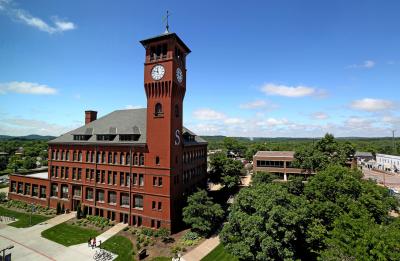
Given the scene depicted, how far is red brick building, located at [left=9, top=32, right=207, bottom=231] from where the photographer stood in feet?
133

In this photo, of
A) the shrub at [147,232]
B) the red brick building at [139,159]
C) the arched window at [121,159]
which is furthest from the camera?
the arched window at [121,159]

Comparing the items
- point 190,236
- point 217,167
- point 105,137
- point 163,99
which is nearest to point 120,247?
point 190,236

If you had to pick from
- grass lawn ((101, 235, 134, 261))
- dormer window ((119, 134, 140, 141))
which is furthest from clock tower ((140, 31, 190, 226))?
grass lawn ((101, 235, 134, 261))

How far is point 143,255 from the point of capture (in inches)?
1266

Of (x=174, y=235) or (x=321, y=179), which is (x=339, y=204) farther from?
(x=174, y=235)

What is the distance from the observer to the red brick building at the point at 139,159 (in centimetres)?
4044

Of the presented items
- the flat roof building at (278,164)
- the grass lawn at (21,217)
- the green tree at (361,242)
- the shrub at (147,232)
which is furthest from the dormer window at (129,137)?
the flat roof building at (278,164)

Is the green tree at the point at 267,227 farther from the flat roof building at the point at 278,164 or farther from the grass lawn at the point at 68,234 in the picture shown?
the flat roof building at the point at 278,164

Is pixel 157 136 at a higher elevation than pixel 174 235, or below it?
higher

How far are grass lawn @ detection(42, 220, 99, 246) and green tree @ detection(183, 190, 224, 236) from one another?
1628cm

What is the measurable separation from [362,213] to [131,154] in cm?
3608

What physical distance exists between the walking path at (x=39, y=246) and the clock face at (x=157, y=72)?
27.7 metres

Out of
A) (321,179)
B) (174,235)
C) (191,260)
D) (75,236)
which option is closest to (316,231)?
(321,179)

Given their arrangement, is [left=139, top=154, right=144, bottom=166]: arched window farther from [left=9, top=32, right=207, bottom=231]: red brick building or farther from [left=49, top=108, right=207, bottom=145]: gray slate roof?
[left=49, top=108, right=207, bottom=145]: gray slate roof
